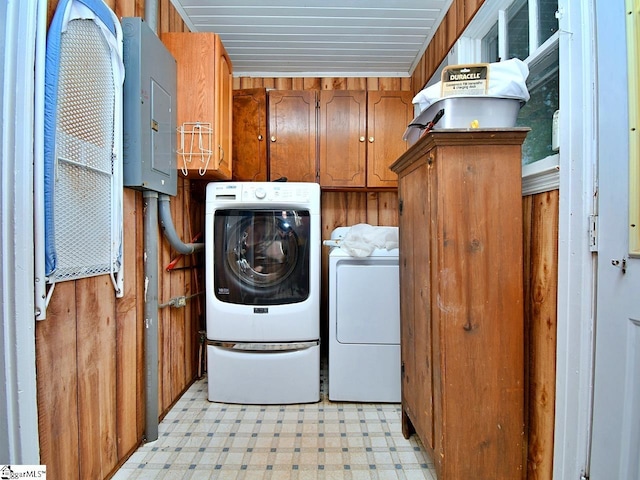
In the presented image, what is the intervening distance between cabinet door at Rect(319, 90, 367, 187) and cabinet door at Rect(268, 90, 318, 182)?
0.08 metres

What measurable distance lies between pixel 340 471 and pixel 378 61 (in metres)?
2.66

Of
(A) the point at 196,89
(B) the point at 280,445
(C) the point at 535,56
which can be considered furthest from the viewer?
(A) the point at 196,89

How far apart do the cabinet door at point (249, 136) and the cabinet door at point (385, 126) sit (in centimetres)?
80

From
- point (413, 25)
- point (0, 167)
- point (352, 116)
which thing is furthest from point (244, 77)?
point (0, 167)

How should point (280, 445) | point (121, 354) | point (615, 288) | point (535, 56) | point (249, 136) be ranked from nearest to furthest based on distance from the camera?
point (615, 288) → point (535, 56) → point (121, 354) → point (280, 445) → point (249, 136)

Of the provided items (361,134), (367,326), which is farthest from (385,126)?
(367,326)

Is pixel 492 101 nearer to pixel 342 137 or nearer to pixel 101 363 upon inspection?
pixel 342 137

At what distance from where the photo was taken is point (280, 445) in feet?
4.83

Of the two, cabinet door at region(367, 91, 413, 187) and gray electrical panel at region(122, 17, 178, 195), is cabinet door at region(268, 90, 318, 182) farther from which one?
gray electrical panel at region(122, 17, 178, 195)

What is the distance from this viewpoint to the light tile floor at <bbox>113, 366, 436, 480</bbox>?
131cm

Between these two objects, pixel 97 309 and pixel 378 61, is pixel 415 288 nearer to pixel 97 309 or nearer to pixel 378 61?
pixel 97 309

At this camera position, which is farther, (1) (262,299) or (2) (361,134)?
(2) (361,134)

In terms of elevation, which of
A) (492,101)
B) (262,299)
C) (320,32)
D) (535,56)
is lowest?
(262,299)

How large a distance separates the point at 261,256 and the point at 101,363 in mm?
923
